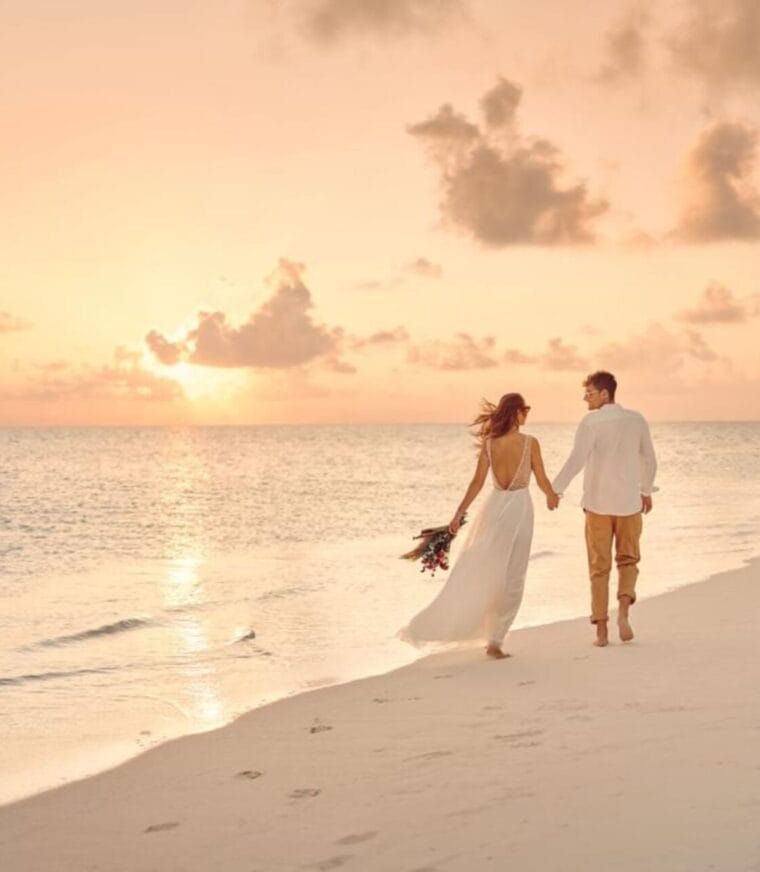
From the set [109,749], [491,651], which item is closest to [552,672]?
[491,651]

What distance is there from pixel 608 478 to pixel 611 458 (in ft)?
0.61

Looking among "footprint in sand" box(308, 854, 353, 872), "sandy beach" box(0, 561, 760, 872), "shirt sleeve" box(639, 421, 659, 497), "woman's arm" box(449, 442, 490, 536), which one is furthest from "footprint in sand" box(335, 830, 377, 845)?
"shirt sleeve" box(639, 421, 659, 497)

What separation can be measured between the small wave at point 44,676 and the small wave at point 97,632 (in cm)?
186

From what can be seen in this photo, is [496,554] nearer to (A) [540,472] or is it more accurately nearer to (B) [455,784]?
(A) [540,472]

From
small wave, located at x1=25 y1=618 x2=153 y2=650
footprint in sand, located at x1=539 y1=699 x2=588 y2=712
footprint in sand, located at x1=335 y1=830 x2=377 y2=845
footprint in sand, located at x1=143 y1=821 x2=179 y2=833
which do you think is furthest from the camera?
small wave, located at x1=25 y1=618 x2=153 y2=650

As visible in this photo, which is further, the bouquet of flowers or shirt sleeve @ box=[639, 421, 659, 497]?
the bouquet of flowers

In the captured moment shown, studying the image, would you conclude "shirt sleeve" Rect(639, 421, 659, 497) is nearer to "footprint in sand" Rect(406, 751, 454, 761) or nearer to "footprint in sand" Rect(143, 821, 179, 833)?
"footprint in sand" Rect(406, 751, 454, 761)

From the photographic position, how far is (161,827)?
5578mm

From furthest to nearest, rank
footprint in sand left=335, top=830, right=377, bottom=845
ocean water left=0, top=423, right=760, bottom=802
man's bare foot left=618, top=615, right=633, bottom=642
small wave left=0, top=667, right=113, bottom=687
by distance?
small wave left=0, top=667, right=113, bottom=687 → man's bare foot left=618, top=615, right=633, bottom=642 → ocean water left=0, top=423, right=760, bottom=802 → footprint in sand left=335, top=830, right=377, bottom=845

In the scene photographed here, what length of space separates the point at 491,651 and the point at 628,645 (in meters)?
1.29

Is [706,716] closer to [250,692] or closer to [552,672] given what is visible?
[552,672]

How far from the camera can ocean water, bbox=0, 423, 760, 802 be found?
9.34m

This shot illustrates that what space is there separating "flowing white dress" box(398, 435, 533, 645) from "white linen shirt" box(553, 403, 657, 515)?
49 cm

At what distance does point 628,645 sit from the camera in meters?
9.85
